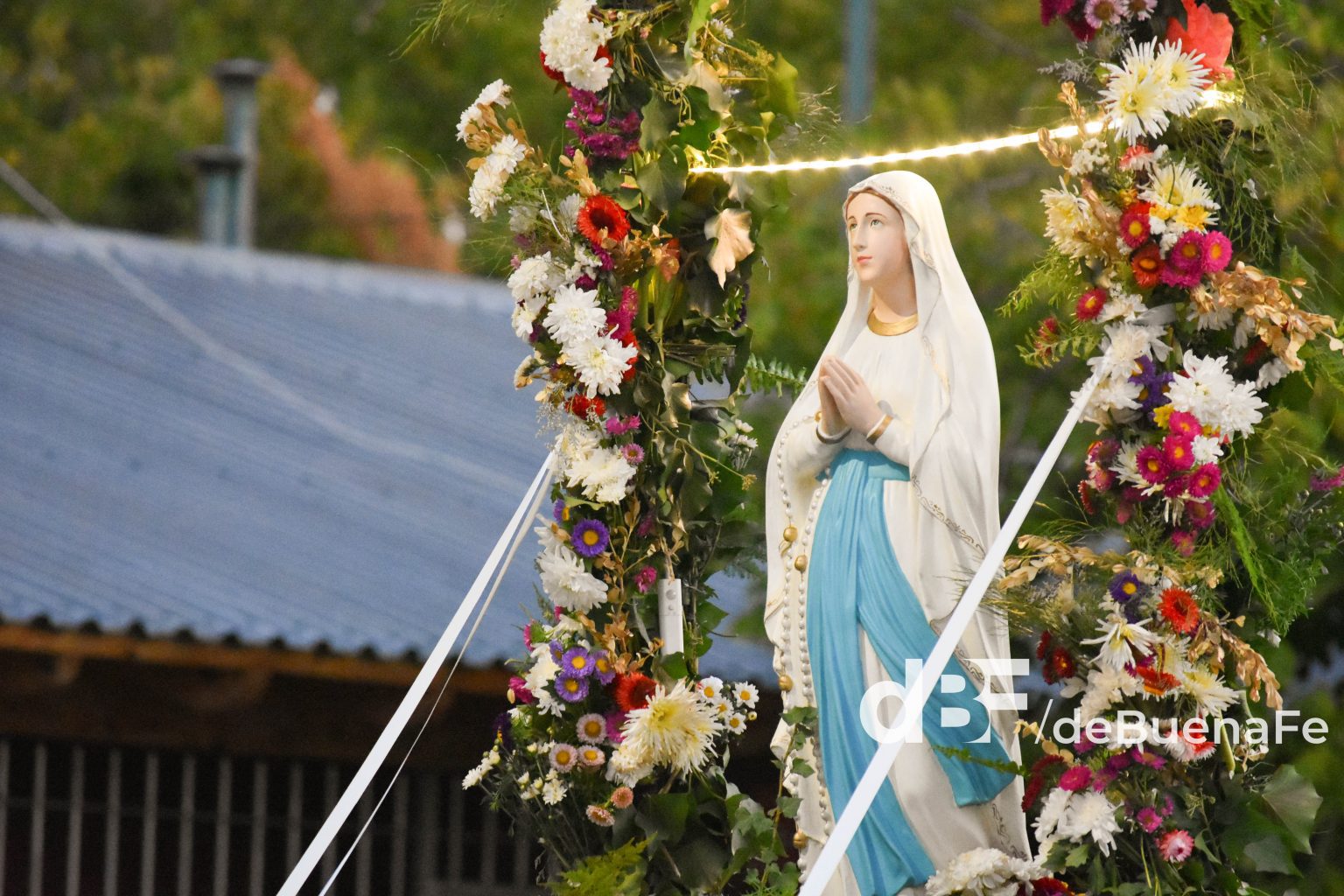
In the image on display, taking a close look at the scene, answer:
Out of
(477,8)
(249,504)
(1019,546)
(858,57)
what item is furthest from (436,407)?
(1019,546)

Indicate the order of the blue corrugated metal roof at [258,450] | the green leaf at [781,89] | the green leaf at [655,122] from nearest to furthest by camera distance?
the green leaf at [655,122] < the green leaf at [781,89] < the blue corrugated metal roof at [258,450]

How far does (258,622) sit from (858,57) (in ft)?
12.1

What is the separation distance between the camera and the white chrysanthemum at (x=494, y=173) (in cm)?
534

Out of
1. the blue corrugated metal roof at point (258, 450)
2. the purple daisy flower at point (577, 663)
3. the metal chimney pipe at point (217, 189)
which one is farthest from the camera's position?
the metal chimney pipe at point (217, 189)

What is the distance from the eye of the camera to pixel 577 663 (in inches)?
203

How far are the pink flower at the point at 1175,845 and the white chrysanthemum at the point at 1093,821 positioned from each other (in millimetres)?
99

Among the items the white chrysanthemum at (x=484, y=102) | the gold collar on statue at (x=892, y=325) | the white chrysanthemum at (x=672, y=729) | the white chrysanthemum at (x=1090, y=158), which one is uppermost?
the white chrysanthemum at (x=484, y=102)

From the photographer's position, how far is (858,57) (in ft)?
32.6

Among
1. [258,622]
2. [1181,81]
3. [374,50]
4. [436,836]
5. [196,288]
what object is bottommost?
[436,836]

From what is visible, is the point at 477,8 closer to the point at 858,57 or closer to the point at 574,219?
the point at 574,219

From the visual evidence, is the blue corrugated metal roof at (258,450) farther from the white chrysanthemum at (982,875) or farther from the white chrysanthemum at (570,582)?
the white chrysanthemum at (982,875)

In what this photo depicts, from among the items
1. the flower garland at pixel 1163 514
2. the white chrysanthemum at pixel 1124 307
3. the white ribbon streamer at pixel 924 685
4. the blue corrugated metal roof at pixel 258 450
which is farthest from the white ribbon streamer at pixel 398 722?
the blue corrugated metal roof at pixel 258 450

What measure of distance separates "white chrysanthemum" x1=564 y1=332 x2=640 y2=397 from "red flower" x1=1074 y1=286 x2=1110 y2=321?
3.49 ft

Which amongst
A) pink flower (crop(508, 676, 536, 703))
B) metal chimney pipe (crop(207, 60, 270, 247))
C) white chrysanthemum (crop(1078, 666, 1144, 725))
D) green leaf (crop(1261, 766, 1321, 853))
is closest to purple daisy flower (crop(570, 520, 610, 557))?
pink flower (crop(508, 676, 536, 703))
